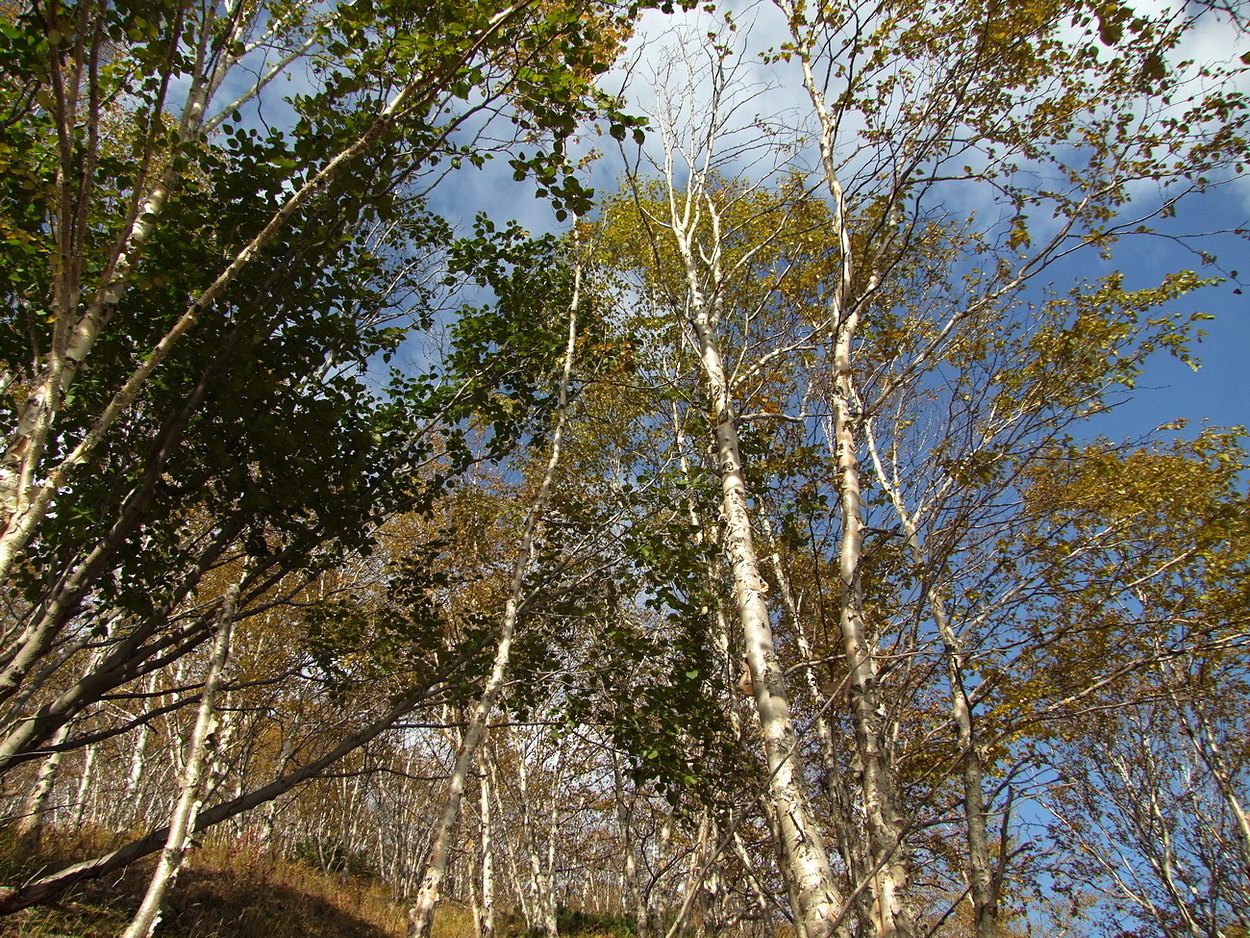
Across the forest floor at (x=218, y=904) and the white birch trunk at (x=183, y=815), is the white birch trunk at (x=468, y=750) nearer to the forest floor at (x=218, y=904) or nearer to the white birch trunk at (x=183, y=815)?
the white birch trunk at (x=183, y=815)

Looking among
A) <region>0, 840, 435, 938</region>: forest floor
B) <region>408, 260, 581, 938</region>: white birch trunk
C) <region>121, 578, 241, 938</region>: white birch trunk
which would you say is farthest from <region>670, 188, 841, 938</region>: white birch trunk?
<region>0, 840, 435, 938</region>: forest floor

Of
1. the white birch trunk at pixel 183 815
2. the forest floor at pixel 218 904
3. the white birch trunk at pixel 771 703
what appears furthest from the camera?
the forest floor at pixel 218 904

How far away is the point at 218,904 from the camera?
905cm

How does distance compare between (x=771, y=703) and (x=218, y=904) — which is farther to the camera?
(x=218, y=904)

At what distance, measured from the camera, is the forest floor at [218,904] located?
6.80 meters

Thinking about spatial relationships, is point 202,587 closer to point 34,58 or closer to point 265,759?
point 265,759

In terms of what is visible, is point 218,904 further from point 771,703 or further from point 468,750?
point 771,703

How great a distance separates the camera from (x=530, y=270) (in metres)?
7.59

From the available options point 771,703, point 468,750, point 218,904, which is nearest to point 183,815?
point 468,750

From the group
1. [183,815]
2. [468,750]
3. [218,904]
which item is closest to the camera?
[183,815]

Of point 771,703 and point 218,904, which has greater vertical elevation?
point 771,703

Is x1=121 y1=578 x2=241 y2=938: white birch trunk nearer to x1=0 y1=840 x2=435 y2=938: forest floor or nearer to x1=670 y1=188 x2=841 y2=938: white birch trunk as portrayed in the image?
x1=670 y1=188 x2=841 y2=938: white birch trunk

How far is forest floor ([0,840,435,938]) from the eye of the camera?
6797mm

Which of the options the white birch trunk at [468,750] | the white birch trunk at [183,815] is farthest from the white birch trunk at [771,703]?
the white birch trunk at [183,815]
